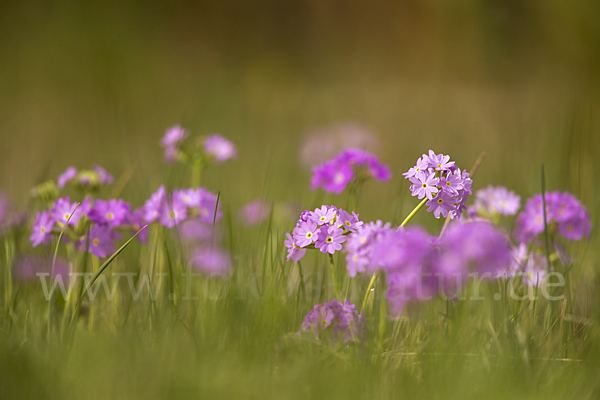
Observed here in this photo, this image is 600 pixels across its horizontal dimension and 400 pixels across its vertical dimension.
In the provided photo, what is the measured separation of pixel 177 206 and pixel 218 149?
0.40m

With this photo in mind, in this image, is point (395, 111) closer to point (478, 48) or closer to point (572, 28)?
point (478, 48)

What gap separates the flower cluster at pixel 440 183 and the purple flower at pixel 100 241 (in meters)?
0.79

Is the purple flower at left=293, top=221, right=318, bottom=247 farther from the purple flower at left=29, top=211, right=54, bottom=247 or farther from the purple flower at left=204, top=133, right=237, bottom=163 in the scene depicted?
the purple flower at left=204, top=133, right=237, bottom=163

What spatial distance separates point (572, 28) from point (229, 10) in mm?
5335

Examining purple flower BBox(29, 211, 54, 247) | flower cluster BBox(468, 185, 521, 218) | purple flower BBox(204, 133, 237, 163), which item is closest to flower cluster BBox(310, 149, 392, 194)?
flower cluster BBox(468, 185, 521, 218)

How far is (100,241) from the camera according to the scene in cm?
142

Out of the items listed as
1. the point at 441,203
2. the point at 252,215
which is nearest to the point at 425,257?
the point at 441,203

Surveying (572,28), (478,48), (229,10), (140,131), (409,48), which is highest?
(229,10)

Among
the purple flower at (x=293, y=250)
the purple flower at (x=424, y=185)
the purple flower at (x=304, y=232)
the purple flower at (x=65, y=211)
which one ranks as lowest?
the purple flower at (x=293, y=250)

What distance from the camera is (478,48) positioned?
5379 millimetres

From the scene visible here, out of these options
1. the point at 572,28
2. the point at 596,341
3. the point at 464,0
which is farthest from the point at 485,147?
the point at 596,341

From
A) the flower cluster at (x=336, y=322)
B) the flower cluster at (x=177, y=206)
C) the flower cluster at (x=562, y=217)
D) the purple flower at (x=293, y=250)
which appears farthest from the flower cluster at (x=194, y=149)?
the flower cluster at (x=562, y=217)

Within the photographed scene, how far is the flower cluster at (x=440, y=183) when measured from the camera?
1.11m

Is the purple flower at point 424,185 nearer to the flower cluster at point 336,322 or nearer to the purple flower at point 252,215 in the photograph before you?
the flower cluster at point 336,322
